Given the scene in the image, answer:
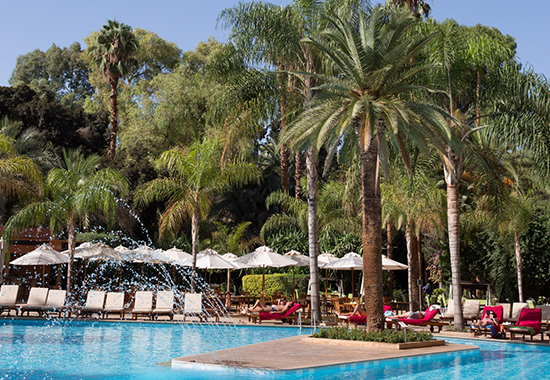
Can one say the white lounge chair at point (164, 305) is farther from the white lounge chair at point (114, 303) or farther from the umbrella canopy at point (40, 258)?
the umbrella canopy at point (40, 258)

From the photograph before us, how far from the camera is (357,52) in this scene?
14195mm

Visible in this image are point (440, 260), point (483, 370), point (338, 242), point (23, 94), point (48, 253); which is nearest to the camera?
point (483, 370)

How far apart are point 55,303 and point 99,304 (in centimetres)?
161

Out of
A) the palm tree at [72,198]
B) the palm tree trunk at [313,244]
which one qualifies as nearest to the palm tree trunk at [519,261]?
the palm tree trunk at [313,244]

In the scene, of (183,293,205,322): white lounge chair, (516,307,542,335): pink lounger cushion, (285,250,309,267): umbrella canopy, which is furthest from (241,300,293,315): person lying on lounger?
(516,307,542,335): pink lounger cushion

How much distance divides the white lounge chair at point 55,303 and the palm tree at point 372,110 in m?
11.6

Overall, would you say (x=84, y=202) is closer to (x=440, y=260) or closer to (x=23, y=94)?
(x=440, y=260)

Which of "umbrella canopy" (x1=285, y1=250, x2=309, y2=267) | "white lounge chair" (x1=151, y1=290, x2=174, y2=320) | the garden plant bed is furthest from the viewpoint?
"umbrella canopy" (x1=285, y1=250, x2=309, y2=267)

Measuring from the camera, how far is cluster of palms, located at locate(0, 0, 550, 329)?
46.7 ft

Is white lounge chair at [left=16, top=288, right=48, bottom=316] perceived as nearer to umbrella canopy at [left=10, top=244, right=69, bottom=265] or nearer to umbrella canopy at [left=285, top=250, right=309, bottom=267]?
umbrella canopy at [left=10, top=244, right=69, bottom=265]

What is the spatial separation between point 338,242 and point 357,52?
18.9m

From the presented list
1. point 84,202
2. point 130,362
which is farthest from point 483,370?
point 84,202

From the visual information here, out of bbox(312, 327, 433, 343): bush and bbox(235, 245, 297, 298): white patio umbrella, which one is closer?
bbox(312, 327, 433, 343): bush

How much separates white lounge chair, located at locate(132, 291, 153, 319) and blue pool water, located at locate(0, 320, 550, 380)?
49.1 inches
